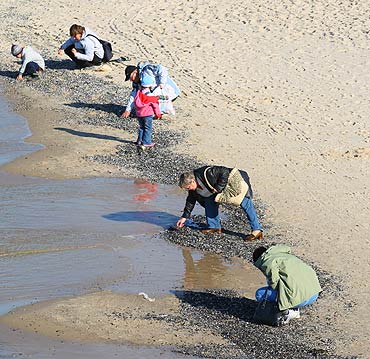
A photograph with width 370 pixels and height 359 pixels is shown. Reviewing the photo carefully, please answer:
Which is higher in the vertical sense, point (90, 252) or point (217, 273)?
point (217, 273)

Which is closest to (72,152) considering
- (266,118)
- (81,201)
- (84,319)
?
(81,201)

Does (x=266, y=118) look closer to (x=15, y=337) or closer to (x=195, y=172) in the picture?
(x=195, y=172)

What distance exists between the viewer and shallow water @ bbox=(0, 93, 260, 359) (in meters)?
10.7

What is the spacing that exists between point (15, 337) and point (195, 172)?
331 cm

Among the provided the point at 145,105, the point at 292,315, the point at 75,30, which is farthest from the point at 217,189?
the point at 75,30

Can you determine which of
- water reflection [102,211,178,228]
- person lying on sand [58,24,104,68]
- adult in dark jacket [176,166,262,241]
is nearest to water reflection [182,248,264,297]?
adult in dark jacket [176,166,262,241]

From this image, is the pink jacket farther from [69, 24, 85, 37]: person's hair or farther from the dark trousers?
the dark trousers

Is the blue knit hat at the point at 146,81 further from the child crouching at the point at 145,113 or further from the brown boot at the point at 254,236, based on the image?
the brown boot at the point at 254,236

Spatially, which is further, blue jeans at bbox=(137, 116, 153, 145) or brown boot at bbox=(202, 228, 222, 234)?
blue jeans at bbox=(137, 116, 153, 145)

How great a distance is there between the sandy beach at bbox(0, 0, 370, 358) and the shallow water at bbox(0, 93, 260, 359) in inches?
24.1

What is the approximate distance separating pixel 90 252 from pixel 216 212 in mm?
1671

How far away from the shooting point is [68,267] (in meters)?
11.6

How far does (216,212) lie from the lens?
1246 centimetres

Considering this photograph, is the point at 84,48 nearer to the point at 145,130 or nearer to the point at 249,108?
the point at 249,108
